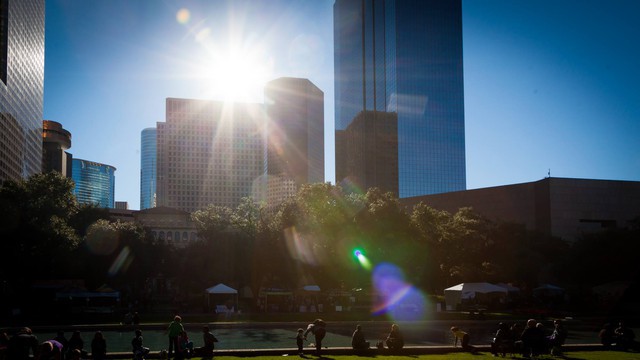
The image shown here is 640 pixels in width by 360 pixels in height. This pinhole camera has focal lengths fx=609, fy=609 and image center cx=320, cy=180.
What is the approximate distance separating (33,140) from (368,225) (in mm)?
93545

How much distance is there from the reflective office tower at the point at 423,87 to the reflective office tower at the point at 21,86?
83.8m

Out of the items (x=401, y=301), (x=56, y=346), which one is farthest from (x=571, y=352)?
(x=401, y=301)

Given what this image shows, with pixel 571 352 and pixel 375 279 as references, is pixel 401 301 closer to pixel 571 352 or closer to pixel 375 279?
pixel 375 279

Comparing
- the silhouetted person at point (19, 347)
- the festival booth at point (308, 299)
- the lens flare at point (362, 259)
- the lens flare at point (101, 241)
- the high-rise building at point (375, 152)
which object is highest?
the high-rise building at point (375, 152)

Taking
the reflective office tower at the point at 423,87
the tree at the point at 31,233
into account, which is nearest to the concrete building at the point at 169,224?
the reflective office tower at the point at 423,87

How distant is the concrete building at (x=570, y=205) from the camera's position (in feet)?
294

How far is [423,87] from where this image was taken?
6220 inches

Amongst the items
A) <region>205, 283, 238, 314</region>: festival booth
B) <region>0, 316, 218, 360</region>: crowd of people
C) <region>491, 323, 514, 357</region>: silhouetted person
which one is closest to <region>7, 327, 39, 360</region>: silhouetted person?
<region>0, 316, 218, 360</region>: crowd of people

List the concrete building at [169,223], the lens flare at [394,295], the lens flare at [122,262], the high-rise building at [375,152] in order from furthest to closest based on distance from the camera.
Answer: the high-rise building at [375,152] < the concrete building at [169,223] < the lens flare at [122,262] < the lens flare at [394,295]

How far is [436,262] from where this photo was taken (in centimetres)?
5688

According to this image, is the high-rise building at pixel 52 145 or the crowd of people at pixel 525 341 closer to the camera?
the crowd of people at pixel 525 341

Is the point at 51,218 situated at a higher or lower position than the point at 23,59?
lower

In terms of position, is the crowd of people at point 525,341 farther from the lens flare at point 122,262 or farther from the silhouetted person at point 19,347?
the lens flare at point 122,262

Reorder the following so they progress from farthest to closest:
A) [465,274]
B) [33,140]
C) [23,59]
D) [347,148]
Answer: [347,148], [33,140], [23,59], [465,274]
